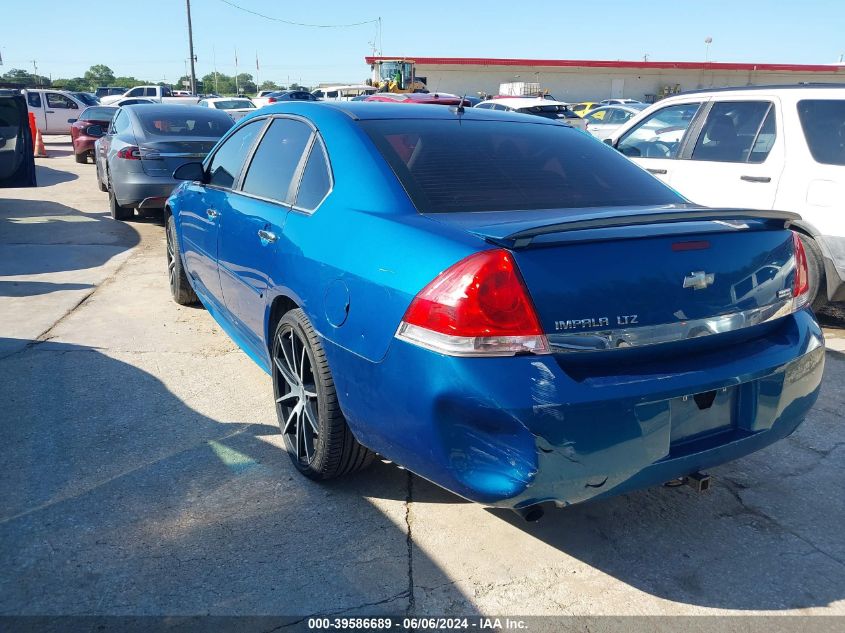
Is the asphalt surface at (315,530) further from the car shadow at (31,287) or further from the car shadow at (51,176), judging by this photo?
the car shadow at (51,176)

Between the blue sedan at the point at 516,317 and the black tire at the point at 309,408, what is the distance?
1 cm

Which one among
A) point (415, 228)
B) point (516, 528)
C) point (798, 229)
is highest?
point (415, 228)

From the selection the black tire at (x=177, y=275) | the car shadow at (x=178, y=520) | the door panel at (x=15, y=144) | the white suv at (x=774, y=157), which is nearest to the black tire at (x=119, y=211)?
the door panel at (x=15, y=144)

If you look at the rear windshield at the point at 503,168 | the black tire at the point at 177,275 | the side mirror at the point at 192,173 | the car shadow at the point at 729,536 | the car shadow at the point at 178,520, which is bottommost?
the car shadow at the point at 729,536

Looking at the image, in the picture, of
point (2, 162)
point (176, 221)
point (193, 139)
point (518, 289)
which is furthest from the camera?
point (193, 139)

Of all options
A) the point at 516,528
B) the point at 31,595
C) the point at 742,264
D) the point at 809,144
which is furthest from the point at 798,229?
the point at 31,595

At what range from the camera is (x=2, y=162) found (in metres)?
8.52

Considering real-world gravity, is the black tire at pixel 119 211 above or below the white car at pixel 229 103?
below

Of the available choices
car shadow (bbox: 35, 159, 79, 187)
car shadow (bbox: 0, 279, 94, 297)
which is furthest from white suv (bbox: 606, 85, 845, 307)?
car shadow (bbox: 35, 159, 79, 187)

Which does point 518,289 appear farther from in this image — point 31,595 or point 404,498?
point 31,595

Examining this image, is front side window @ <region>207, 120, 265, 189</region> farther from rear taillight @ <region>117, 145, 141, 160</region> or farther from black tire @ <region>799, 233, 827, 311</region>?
rear taillight @ <region>117, 145, 141, 160</region>

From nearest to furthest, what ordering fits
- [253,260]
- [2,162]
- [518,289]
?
[518,289]
[253,260]
[2,162]

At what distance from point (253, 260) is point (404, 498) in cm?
139

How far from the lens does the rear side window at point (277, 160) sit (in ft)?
12.0
